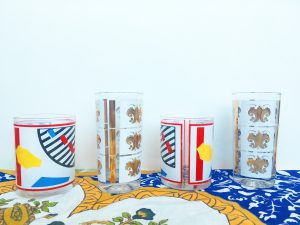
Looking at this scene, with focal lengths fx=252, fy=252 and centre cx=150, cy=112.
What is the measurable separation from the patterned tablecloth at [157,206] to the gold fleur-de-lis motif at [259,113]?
0.48 feet

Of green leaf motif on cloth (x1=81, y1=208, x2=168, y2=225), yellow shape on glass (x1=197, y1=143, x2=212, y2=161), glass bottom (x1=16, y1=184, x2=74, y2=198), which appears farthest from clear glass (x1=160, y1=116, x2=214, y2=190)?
glass bottom (x1=16, y1=184, x2=74, y2=198)

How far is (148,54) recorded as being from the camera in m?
0.64

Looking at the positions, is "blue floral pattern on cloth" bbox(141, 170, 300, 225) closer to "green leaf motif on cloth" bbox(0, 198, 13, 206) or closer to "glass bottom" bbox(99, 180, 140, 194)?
"glass bottom" bbox(99, 180, 140, 194)

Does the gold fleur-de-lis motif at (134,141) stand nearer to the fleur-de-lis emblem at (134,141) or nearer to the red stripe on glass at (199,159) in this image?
the fleur-de-lis emblem at (134,141)

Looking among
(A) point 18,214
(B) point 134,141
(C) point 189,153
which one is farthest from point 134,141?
(A) point 18,214

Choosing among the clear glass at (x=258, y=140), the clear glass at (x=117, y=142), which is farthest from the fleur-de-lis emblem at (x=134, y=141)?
the clear glass at (x=258, y=140)

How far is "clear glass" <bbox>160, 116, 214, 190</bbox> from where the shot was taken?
0.51 metres

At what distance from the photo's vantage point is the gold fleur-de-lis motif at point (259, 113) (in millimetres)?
523

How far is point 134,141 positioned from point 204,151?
15 centimetres

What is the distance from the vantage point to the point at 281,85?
65 centimetres

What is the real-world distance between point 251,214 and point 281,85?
0.38 m

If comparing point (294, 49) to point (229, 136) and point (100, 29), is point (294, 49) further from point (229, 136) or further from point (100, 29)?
point (100, 29)

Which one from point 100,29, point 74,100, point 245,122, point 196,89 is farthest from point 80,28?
point 245,122

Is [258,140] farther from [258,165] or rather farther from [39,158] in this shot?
[39,158]
